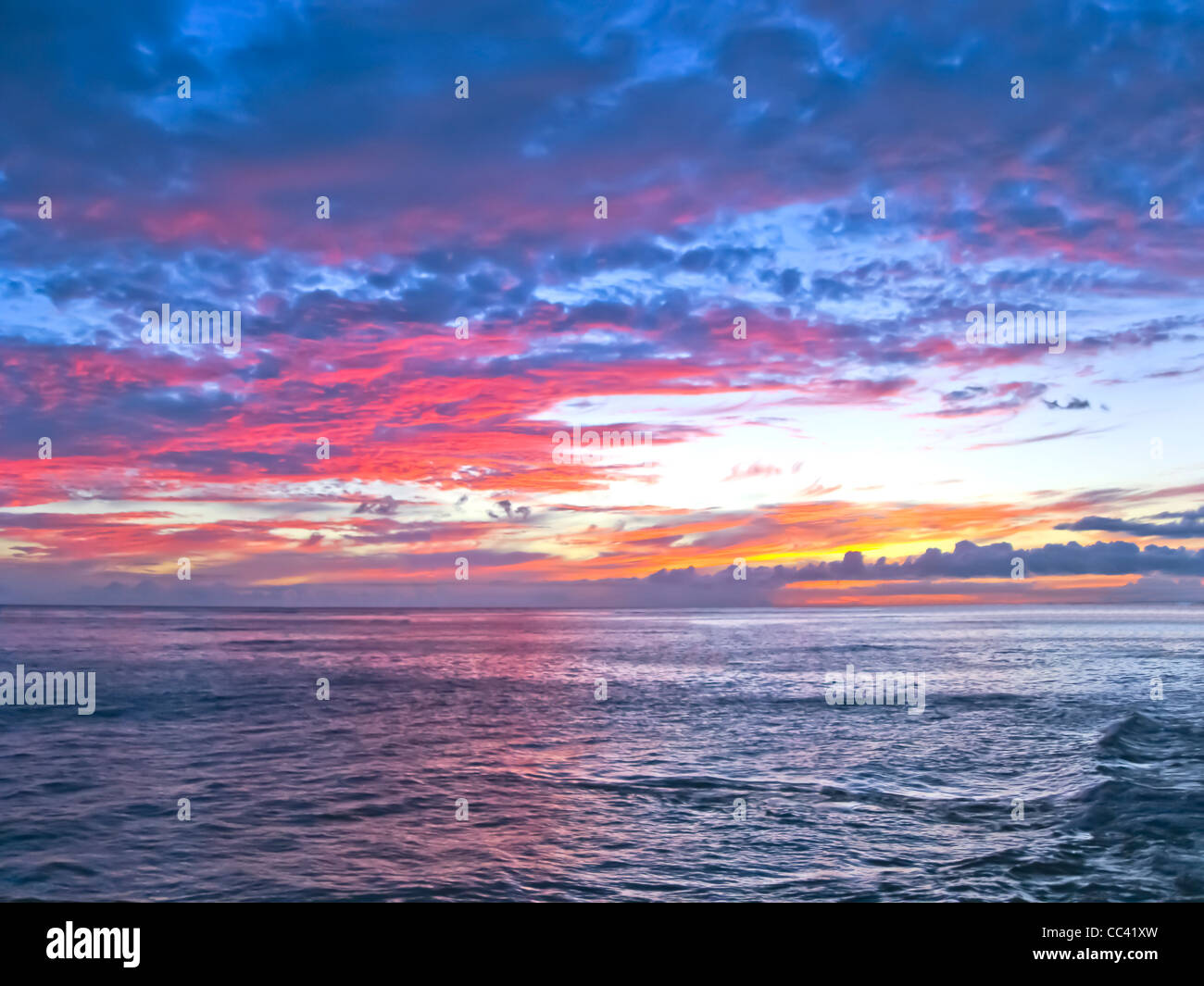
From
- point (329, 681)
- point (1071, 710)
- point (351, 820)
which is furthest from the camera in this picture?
point (329, 681)

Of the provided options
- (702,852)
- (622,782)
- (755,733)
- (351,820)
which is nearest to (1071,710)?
(755,733)

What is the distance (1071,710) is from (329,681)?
33358mm

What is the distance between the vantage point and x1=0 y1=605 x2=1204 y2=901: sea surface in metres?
11.5

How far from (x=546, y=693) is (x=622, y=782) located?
18.3 m

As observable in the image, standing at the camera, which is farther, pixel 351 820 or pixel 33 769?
pixel 33 769

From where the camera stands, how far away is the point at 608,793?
1642cm

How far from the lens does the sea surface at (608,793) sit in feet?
37.9
